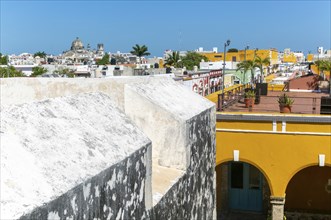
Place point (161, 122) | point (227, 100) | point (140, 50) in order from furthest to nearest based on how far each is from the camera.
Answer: point (140, 50) → point (227, 100) → point (161, 122)

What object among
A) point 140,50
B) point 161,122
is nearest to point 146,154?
point 161,122

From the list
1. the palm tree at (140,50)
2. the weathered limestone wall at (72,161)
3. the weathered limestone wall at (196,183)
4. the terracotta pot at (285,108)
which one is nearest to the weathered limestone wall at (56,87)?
the weathered limestone wall at (72,161)

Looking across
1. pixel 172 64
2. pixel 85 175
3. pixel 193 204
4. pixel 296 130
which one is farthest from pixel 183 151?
pixel 172 64

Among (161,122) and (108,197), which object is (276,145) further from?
(108,197)

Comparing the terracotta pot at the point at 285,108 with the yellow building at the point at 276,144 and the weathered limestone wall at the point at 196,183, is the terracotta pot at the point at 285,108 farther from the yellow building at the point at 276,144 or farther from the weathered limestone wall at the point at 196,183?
the weathered limestone wall at the point at 196,183

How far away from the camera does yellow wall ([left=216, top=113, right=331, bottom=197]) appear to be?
963cm

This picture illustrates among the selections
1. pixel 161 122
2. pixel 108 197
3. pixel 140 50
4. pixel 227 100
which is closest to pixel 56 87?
pixel 161 122

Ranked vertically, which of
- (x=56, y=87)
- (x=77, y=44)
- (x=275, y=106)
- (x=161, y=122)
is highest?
(x=77, y=44)

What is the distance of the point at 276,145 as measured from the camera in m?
9.91

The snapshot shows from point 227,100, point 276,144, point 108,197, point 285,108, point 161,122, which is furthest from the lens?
point 227,100

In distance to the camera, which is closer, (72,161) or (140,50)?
(72,161)

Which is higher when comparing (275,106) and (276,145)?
(275,106)

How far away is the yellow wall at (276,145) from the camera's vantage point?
9.63 m

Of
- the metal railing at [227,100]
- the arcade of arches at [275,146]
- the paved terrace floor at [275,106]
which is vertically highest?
the metal railing at [227,100]
